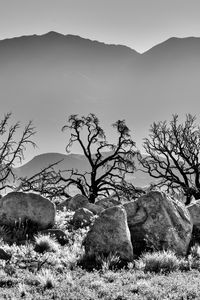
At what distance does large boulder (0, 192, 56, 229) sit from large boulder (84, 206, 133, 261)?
318 cm

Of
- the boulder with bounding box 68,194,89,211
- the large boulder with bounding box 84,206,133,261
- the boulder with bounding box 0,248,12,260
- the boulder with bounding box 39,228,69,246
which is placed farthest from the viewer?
the boulder with bounding box 68,194,89,211

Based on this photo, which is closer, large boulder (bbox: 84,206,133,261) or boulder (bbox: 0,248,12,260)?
boulder (bbox: 0,248,12,260)

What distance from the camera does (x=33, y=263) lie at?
11641 mm

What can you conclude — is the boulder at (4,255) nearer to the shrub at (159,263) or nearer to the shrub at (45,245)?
the shrub at (45,245)

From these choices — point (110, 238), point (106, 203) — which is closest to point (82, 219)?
point (110, 238)

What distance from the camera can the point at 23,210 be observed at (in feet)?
51.4

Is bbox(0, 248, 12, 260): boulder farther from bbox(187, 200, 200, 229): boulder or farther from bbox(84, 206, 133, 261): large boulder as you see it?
bbox(187, 200, 200, 229): boulder

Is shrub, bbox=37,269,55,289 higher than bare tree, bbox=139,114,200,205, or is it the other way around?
bare tree, bbox=139,114,200,205

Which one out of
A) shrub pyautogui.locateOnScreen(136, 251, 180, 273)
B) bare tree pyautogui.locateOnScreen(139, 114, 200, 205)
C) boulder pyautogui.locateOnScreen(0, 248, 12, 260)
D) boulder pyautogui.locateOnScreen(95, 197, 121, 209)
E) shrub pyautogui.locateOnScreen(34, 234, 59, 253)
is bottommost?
shrub pyautogui.locateOnScreen(136, 251, 180, 273)

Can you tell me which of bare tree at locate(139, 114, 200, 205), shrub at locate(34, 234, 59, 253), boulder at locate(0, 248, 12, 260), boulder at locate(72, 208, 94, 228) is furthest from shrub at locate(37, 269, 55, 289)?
bare tree at locate(139, 114, 200, 205)

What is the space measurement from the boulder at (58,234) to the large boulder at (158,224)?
6.99 feet

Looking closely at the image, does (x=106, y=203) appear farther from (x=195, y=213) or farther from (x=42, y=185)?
(x=42, y=185)

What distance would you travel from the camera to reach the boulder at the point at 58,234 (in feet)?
47.5

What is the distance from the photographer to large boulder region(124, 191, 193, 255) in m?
13.8
